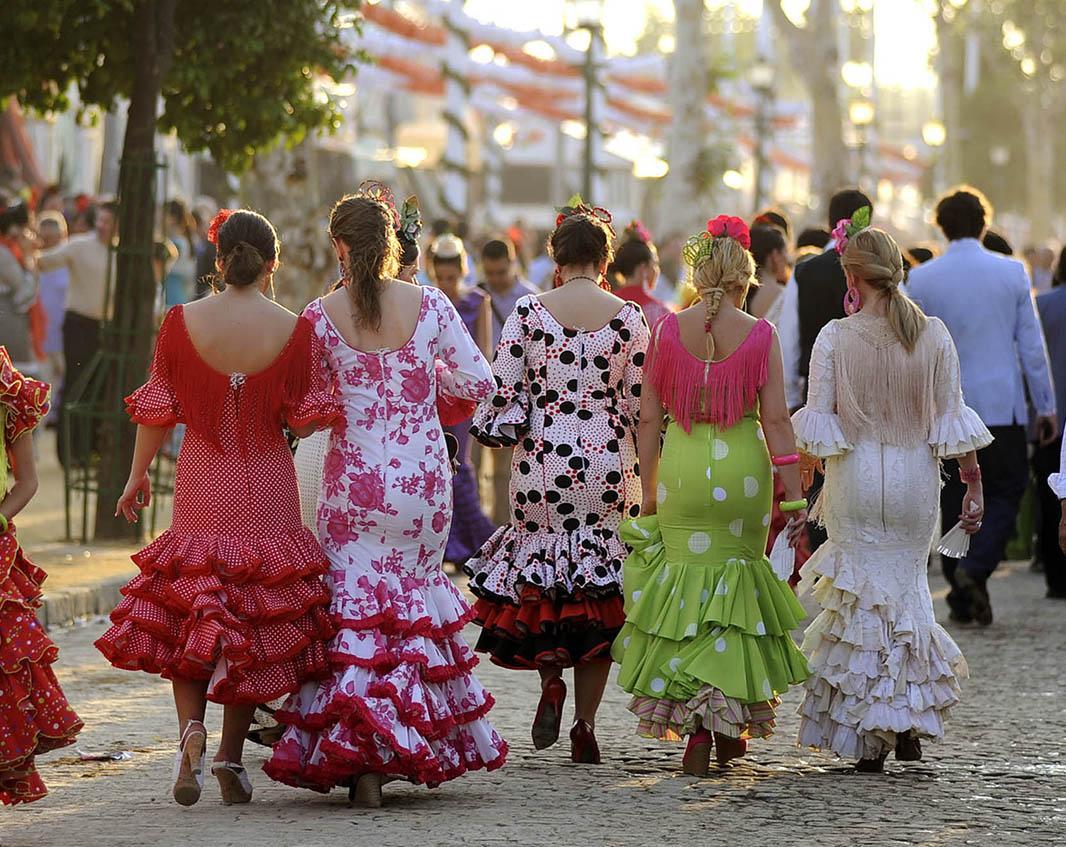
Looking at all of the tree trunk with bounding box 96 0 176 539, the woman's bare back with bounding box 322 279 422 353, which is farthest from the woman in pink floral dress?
the tree trunk with bounding box 96 0 176 539

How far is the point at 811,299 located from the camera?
11.4 metres

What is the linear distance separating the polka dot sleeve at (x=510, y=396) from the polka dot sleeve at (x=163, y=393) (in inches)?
55.1

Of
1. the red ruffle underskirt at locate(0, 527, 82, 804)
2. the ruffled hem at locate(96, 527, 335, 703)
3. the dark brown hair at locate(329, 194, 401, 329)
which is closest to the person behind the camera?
the red ruffle underskirt at locate(0, 527, 82, 804)

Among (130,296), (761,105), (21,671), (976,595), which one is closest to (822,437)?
(21,671)

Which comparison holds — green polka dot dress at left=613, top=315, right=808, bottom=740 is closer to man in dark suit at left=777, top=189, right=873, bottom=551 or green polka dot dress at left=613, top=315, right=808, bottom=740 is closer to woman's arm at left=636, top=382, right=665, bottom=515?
woman's arm at left=636, top=382, right=665, bottom=515

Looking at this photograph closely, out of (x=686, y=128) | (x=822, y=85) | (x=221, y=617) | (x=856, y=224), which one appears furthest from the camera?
(x=822, y=85)

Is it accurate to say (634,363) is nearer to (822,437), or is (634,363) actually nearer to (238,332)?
(822,437)

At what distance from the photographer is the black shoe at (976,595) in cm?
1194

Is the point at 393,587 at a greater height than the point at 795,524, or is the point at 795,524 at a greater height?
the point at 795,524

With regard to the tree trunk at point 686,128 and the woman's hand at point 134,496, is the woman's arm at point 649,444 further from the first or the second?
the tree trunk at point 686,128

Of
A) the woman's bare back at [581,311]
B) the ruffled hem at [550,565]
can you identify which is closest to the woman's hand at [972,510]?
the ruffled hem at [550,565]

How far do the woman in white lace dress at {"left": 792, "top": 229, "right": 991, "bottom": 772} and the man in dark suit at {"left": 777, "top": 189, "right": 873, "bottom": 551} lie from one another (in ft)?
9.23

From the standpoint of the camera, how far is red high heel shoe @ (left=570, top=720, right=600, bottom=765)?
8117mm

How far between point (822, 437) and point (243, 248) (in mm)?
2184
